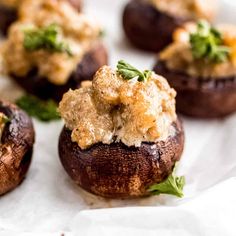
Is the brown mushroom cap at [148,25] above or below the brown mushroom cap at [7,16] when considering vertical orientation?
above

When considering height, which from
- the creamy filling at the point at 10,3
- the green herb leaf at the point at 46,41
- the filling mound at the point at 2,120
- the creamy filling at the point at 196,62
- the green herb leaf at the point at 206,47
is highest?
the green herb leaf at the point at 206,47

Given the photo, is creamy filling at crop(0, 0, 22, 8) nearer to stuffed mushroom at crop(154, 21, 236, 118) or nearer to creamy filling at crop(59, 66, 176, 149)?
stuffed mushroom at crop(154, 21, 236, 118)

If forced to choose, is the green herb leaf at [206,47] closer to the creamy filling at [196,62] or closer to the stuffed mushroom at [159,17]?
the creamy filling at [196,62]

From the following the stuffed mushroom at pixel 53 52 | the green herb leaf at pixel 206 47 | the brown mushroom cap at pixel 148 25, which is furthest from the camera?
the brown mushroom cap at pixel 148 25

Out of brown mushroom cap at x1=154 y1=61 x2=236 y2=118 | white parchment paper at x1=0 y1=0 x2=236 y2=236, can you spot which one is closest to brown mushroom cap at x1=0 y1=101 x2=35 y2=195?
white parchment paper at x1=0 y1=0 x2=236 y2=236

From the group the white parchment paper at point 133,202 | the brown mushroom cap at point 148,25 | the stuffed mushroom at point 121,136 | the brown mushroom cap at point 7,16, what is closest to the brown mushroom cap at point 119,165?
the stuffed mushroom at point 121,136
